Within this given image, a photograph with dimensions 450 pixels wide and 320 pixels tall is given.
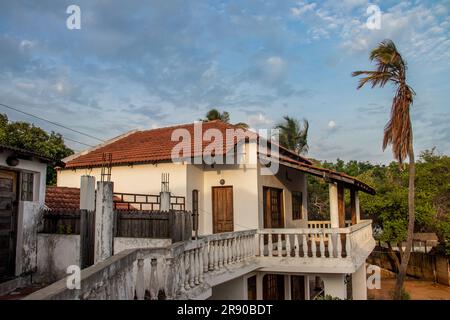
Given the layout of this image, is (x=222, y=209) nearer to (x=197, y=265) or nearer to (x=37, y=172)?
(x=197, y=265)

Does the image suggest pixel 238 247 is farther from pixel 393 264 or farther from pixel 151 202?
pixel 393 264

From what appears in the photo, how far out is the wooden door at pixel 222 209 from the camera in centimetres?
1295

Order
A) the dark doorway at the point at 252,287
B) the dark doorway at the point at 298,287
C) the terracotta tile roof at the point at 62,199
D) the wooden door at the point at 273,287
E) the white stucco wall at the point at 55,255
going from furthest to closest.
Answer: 1. the dark doorway at the point at 298,287
2. the wooden door at the point at 273,287
3. the dark doorway at the point at 252,287
4. the terracotta tile roof at the point at 62,199
5. the white stucco wall at the point at 55,255

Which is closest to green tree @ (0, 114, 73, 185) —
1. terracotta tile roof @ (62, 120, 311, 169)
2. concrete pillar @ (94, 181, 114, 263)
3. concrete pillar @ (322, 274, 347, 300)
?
terracotta tile roof @ (62, 120, 311, 169)

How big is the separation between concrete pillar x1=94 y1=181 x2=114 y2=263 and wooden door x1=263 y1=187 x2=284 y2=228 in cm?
694

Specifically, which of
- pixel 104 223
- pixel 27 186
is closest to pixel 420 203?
pixel 104 223

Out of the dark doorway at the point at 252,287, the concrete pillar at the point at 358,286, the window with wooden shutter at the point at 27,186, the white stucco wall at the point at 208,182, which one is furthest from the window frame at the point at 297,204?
the window with wooden shutter at the point at 27,186

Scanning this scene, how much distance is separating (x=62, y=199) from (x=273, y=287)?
870cm

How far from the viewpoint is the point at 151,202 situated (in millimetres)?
13086

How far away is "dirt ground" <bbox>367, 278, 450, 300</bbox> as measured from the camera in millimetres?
20641

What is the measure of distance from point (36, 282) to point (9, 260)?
2.55 ft

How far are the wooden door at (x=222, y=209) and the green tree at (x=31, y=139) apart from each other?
9173 mm

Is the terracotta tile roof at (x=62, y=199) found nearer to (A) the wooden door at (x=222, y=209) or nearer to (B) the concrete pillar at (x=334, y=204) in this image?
(A) the wooden door at (x=222, y=209)
